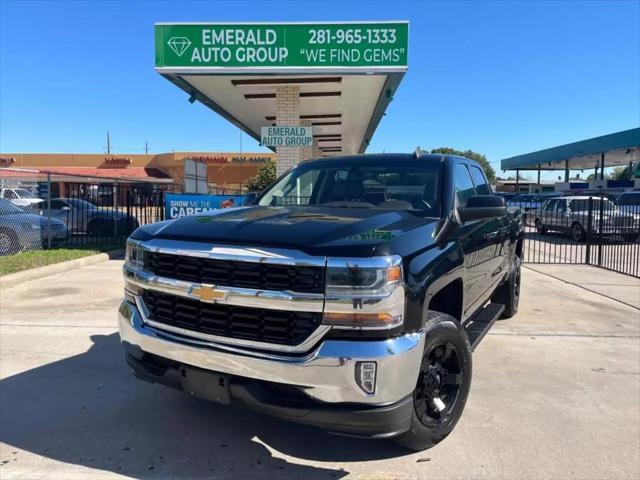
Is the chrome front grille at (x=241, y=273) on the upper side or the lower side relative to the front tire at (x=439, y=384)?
upper

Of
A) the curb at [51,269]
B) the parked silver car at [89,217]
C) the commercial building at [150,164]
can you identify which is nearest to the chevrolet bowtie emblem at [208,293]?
the curb at [51,269]

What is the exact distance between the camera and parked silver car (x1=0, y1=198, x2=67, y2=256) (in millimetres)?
10930

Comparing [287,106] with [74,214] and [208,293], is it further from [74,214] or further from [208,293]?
[208,293]

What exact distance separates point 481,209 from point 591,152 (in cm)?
3685

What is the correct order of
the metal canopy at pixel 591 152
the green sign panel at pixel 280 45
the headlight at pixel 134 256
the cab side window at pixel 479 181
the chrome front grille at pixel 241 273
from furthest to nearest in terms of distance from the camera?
the metal canopy at pixel 591 152 → the green sign panel at pixel 280 45 → the cab side window at pixel 479 181 → the headlight at pixel 134 256 → the chrome front grille at pixel 241 273

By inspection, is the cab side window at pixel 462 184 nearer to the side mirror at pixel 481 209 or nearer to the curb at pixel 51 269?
the side mirror at pixel 481 209

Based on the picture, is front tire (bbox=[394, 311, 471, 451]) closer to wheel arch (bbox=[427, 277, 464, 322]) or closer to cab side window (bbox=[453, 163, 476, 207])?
wheel arch (bbox=[427, 277, 464, 322])

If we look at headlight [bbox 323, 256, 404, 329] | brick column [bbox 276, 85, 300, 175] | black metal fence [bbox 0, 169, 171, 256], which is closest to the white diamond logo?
brick column [bbox 276, 85, 300, 175]

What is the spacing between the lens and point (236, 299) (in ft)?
8.92

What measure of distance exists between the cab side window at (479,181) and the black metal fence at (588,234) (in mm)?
6978

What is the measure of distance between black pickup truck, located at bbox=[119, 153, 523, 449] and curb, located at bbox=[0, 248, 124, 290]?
6.21 meters

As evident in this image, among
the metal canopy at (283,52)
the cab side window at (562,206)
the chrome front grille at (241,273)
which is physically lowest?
the chrome front grille at (241,273)

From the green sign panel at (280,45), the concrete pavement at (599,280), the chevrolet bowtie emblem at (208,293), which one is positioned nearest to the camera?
the chevrolet bowtie emblem at (208,293)

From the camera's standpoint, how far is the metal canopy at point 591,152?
30000 millimetres
